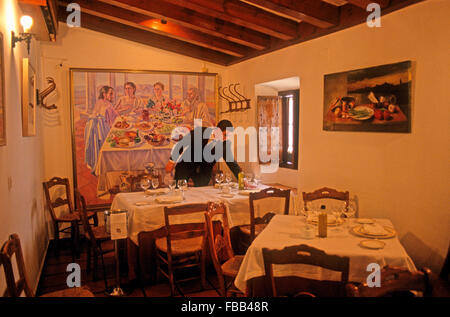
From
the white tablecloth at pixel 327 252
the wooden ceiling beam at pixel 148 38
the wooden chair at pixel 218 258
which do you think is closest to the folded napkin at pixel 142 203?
the wooden chair at pixel 218 258

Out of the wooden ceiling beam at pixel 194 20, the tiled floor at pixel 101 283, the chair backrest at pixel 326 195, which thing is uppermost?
the wooden ceiling beam at pixel 194 20

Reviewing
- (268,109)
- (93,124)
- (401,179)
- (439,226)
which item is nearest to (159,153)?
(93,124)

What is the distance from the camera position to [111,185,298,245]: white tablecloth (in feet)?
12.2

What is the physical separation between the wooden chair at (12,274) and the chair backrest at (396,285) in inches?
59.7

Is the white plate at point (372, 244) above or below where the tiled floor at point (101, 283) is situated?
above

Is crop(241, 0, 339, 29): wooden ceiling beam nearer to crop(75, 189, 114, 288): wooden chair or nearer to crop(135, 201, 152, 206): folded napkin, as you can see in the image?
crop(135, 201, 152, 206): folded napkin

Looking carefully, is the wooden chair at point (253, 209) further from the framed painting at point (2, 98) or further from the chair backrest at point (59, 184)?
the chair backrest at point (59, 184)

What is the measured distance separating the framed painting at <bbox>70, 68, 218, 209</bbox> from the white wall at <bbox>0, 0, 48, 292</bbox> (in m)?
Result: 1.65

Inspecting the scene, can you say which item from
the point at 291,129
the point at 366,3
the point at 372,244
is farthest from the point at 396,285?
the point at 291,129

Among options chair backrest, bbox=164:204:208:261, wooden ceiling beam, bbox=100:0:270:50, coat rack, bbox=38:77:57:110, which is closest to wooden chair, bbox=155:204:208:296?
chair backrest, bbox=164:204:208:261

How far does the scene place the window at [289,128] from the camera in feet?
19.2

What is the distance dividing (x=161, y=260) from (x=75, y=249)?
5.31ft

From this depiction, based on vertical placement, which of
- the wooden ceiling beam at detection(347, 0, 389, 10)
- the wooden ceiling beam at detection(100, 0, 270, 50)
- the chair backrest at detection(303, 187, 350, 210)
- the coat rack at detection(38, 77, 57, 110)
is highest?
the wooden ceiling beam at detection(100, 0, 270, 50)

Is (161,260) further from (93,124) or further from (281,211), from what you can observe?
(93,124)
